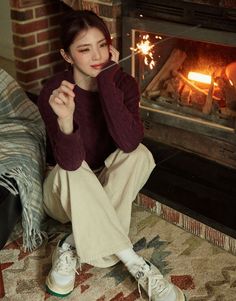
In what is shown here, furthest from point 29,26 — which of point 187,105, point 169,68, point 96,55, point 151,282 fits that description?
point 151,282

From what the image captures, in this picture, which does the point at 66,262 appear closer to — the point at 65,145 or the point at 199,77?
the point at 65,145

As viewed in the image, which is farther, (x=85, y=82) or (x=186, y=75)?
(x=186, y=75)

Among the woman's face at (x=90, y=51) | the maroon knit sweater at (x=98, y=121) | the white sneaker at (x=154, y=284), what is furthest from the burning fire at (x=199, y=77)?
the white sneaker at (x=154, y=284)

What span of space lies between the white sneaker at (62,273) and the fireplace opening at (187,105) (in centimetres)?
42

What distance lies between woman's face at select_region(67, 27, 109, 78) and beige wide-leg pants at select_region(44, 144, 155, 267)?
0.88ft

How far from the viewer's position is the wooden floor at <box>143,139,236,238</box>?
1739 millimetres

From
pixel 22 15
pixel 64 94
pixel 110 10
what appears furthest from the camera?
pixel 22 15

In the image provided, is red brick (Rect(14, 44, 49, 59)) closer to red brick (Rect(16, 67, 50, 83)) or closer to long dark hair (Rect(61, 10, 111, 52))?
red brick (Rect(16, 67, 50, 83))

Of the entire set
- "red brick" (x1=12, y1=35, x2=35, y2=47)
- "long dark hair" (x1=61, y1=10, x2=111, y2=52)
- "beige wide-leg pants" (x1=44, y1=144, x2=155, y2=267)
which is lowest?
"beige wide-leg pants" (x1=44, y1=144, x2=155, y2=267)

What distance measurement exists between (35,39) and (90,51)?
0.97 meters

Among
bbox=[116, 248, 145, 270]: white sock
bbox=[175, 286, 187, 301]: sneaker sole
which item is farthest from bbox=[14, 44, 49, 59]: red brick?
bbox=[175, 286, 187, 301]: sneaker sole

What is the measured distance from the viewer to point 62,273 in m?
1.52

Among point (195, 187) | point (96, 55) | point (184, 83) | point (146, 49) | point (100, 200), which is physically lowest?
point (195, 187)

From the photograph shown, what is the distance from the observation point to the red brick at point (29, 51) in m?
2.38
